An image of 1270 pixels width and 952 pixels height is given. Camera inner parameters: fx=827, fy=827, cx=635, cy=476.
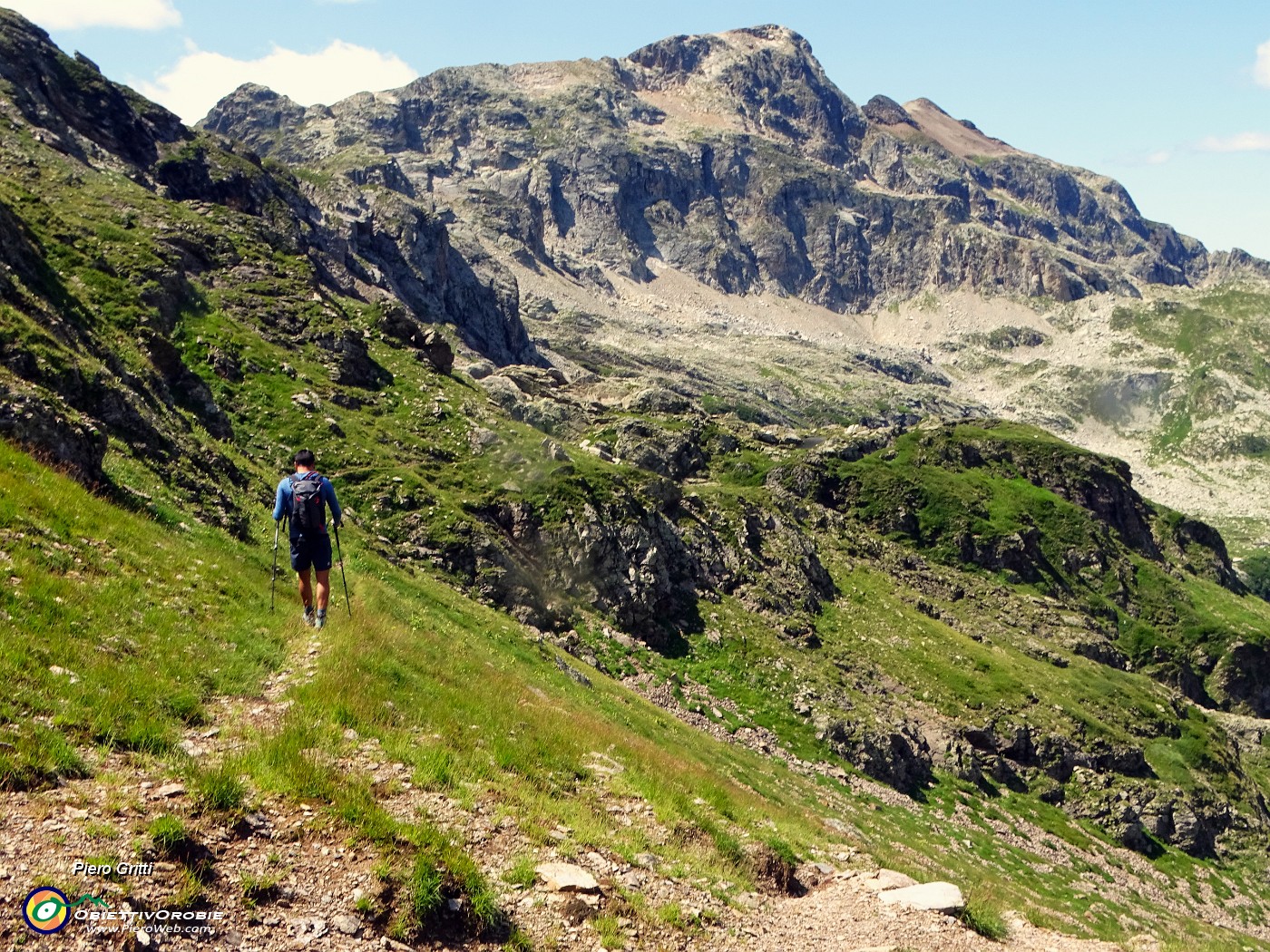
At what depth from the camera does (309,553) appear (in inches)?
745

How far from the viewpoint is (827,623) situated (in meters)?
68.8

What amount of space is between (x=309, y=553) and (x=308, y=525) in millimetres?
683

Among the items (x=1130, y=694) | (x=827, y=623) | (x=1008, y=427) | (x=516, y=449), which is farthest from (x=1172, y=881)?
(x=1008, y=427)

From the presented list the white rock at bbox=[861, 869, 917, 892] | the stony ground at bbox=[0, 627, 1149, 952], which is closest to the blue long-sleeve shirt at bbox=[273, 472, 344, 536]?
the stony ground at bbox=[0, 627, 1149, 952]

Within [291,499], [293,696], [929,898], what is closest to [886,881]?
[929,898]

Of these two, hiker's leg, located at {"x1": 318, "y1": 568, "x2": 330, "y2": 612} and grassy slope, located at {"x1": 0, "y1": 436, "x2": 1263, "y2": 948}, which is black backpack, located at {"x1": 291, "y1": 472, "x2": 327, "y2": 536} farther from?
grassy slope, located at {"x1": 0, "y1": 436, "x2": 1263, "y2": 948}

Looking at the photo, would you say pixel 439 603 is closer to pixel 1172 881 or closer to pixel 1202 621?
pixel 1172 881

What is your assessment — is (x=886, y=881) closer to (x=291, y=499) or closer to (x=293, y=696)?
(x=293, y=696)

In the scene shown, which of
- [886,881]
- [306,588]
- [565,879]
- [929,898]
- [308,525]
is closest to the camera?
[565,879]

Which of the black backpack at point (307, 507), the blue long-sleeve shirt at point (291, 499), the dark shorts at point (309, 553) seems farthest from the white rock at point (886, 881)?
the black backpack at point (307, 507)

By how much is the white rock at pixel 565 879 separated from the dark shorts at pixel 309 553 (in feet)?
31.7

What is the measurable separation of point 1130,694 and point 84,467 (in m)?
88.3

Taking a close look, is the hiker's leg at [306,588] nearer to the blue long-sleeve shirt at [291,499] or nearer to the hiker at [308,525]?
the hiker at [308,525]

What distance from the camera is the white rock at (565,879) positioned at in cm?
1161
